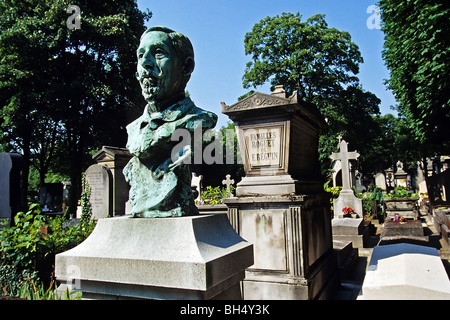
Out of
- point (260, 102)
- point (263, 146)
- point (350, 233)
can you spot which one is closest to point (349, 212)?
point (350, 233)

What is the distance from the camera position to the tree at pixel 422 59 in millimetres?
8547

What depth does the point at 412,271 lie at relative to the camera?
3604mm

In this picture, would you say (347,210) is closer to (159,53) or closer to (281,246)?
(281,246)

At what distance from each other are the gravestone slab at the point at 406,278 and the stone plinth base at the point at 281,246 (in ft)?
3.26

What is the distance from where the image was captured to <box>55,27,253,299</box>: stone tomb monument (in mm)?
2385

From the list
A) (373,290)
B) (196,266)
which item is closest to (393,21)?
(373,290)

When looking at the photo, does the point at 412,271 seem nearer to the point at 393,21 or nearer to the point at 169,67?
the point at 169,67

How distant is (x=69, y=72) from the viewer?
64.5 ft

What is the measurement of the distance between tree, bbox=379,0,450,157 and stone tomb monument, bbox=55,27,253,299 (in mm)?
→ 8137

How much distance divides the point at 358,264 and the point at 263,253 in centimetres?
411

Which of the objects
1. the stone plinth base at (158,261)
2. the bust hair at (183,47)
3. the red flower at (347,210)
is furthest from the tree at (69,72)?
the stone plinth base at (158,261)

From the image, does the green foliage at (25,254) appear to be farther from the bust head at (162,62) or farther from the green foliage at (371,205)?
the green foliage at (371,205)

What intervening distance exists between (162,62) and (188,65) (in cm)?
32

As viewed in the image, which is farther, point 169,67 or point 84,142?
point 84,142
